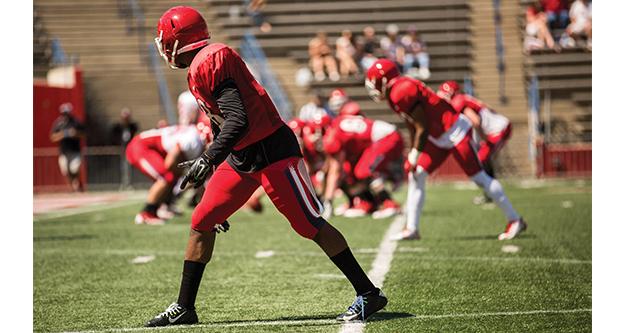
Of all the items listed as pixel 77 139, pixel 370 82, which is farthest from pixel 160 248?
pixel 77 139

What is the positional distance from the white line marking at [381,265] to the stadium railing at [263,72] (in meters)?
12.5

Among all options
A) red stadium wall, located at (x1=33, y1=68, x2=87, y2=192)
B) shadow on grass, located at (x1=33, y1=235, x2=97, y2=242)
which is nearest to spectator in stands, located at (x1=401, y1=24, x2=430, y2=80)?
red stadium wall, located at (x1=33, y1=68, x2=87, y2=192)

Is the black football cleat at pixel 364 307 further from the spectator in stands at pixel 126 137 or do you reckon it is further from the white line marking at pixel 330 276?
the spectator in stands at pixel 126 137

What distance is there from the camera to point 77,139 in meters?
20.3

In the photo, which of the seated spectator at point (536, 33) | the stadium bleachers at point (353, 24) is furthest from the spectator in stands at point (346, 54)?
the seated spectator at point (536, 33)

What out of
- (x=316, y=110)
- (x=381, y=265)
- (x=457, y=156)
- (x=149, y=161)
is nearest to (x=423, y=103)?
(x=457, y=156)

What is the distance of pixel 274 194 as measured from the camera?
543 centimetres

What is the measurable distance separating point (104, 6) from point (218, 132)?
21.7 metres

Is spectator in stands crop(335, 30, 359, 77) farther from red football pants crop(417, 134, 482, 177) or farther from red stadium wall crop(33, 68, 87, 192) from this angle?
red football pants crop(417, 134, 482, 177)

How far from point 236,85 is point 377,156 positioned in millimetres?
7728

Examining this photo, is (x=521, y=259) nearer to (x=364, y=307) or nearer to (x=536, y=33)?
(x=364, y=307)

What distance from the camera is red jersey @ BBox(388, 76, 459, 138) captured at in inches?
353

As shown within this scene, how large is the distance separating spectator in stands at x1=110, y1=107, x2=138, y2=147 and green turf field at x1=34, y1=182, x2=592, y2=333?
9.74m
